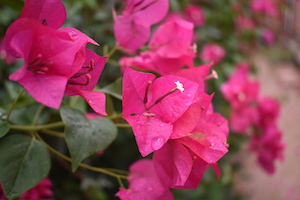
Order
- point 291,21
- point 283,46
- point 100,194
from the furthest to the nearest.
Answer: point 283,46, point 291,21, point 100,194

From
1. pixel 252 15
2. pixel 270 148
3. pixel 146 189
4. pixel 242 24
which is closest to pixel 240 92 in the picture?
pixel 270 148

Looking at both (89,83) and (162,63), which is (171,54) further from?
(89,83)

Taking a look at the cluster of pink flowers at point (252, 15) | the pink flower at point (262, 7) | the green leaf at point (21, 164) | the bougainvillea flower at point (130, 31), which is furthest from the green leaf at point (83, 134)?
the pink flower at point (262, 7)

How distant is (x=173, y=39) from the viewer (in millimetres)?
593

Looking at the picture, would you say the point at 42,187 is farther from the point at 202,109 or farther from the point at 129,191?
the point at 202,109

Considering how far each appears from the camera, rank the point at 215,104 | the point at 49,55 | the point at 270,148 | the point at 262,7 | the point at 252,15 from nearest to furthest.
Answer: the point at 49,55, the point at 270,148, the point at 215,104, the point at 262,7, the point at 252,15

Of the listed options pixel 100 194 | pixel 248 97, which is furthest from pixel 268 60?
pixel 100 194

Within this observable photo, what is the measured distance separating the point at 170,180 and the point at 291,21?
3939 mm

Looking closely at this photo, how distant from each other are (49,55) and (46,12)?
0.06 m

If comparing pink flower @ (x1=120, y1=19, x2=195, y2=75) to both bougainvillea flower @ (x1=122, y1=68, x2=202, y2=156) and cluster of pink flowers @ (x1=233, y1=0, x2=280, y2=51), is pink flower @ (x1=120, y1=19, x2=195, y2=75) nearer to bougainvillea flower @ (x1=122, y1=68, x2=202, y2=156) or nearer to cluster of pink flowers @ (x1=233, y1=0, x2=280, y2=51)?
bougainvillea flower @ (x1=122, y1=68, x2=202, y2=156)

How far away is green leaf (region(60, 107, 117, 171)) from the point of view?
458 mm

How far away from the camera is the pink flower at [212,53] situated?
1.51 metres

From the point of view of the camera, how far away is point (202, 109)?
0.45 meters

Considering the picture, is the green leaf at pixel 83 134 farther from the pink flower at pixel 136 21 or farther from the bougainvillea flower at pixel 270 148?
the bougainvillea flower at pixel 270 148
